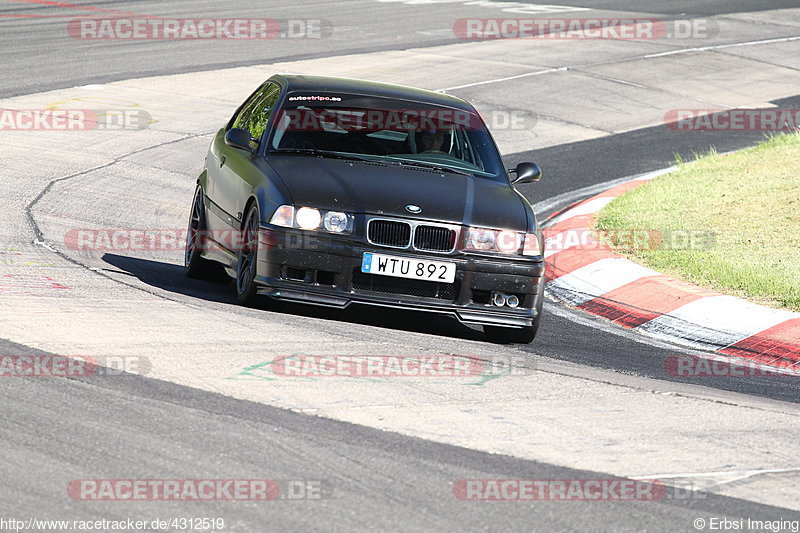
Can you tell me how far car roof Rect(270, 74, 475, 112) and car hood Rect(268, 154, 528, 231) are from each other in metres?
0.92

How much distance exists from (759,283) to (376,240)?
11.5 ft

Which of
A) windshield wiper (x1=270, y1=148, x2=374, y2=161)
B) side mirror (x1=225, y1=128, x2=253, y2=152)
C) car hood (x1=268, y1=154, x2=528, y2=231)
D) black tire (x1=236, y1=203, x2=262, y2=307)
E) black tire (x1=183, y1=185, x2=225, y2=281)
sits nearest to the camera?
car hood (x1=268, y1=154, x2=528, y2=231)

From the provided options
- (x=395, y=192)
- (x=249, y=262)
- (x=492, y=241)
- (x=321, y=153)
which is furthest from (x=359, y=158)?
(x=492, y=241)

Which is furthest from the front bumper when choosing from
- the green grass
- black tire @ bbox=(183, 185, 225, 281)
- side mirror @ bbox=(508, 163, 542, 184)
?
the green grass

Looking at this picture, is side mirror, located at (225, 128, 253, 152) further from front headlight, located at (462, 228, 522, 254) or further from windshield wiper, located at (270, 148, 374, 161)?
Result: front headlight, located at (462, 228, 522, 254)

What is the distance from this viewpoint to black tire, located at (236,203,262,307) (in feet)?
26.5

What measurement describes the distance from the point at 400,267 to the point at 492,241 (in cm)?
65

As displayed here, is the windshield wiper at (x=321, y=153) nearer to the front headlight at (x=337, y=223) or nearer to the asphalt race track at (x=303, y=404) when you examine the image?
the front headlight at (x=337, y=223)

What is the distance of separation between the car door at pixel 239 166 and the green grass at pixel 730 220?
352cm

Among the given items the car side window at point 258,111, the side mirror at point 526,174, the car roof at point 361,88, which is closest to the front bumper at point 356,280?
the side mirror at point 526,174

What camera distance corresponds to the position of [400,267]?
785 cm

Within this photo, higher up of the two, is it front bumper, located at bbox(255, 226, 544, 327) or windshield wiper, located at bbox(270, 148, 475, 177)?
windshield wiper, located at bbox(270, 148, 475, 177)

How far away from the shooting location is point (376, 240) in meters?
7.88

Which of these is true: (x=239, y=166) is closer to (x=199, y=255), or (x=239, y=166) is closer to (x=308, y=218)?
(x=199, y=255)
